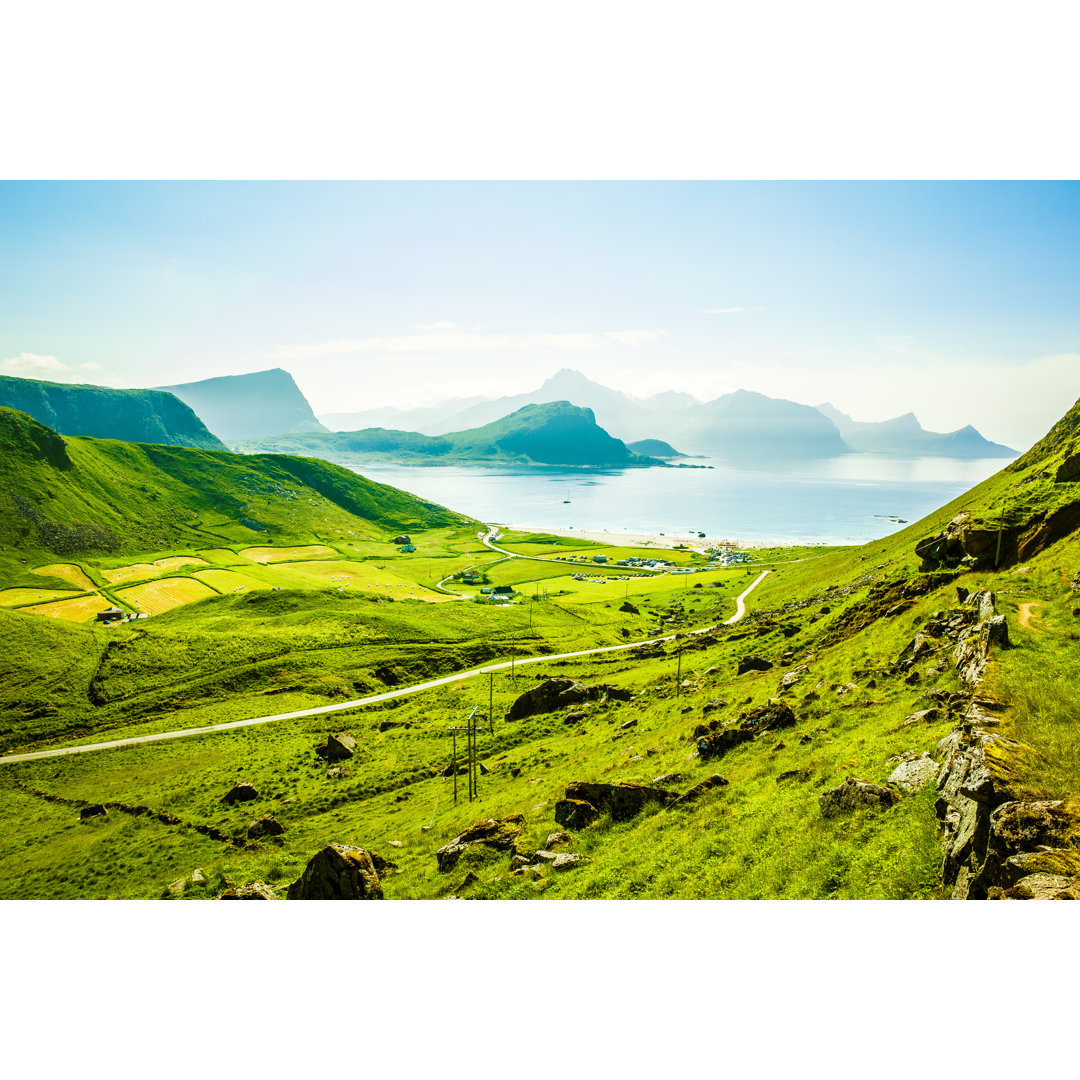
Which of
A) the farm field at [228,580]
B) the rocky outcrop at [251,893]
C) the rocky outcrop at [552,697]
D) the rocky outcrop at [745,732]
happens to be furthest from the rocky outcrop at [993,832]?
the farm field at [228,580]

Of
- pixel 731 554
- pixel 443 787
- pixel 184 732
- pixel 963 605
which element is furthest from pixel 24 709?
pixel 731 554

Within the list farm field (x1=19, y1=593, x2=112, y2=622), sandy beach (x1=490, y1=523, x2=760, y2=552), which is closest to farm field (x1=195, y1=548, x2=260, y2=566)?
farm field (x1=19, y1=593, x2=112, y2=622)

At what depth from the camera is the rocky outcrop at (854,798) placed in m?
8.45

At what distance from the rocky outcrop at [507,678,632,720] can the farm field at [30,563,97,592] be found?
7256cm

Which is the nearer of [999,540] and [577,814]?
[577,814]

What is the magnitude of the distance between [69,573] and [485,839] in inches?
3627

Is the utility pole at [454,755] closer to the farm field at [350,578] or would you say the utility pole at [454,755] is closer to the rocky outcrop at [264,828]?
the rocky outcrop at [264,828]

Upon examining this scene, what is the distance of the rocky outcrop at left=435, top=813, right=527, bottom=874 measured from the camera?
13.4 metres

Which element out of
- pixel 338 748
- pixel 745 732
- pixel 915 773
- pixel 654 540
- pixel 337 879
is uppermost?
pixel 915 773

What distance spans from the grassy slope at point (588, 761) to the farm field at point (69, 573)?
33.3 meters

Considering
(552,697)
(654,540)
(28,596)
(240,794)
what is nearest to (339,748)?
(240,794)

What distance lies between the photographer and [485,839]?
1392cm

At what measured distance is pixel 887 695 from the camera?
13.6 m

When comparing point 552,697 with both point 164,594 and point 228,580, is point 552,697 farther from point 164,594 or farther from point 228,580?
point 228,580
